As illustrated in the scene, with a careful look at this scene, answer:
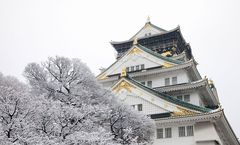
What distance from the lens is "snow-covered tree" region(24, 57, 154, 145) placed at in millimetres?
16750

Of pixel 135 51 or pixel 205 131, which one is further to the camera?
pixel 135 51

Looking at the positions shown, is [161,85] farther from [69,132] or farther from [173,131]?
[69,132]

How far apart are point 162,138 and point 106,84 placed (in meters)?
10.7

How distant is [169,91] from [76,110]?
693 inches

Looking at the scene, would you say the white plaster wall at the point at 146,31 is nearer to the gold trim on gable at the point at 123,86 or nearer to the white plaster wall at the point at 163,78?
the white plaster wall at the point at 163,78

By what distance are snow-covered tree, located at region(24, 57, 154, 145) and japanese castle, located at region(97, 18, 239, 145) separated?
6896 mm

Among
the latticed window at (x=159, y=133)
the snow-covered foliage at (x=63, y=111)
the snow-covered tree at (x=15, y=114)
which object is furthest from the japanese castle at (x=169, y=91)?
the snow-covered tree at (x=15, y=114)

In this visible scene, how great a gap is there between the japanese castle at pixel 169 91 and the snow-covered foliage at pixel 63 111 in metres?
6.78

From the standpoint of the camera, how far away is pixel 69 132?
1742cm

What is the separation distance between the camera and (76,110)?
1780 centimetres

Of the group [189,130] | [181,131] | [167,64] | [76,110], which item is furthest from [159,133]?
[76,110]

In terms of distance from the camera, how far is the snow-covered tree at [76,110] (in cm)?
1675

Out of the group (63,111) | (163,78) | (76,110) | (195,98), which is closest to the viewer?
(63,111)

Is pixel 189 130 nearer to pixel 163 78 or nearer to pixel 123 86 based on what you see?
pixel 123 86
